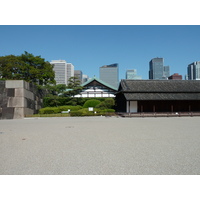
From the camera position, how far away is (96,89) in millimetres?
37688

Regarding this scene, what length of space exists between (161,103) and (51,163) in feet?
85.7

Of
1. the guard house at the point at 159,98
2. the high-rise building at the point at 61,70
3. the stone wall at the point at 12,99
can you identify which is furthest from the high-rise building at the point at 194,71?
the stone wall at the point at 12,99

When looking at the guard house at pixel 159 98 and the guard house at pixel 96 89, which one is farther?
the guard house at pixel 96 89

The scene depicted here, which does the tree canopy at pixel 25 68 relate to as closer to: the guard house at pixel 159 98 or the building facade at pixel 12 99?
the building facade at pixel 12 99

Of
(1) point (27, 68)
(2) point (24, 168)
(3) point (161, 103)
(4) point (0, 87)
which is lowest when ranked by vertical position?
(2) point (24, 168)

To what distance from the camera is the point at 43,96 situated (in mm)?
35375

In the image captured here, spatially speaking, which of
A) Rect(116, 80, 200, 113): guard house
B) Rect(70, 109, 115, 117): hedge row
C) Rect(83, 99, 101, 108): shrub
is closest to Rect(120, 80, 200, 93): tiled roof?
Rect(116, 80, 200, 113): guard house

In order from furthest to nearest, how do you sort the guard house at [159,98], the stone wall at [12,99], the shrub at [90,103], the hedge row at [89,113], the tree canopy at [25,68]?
the tree canopy at [25,68], the shrub at [90,103], the guard house at [159,98], the hedge row at [89,113], the stone wall at [12,99]

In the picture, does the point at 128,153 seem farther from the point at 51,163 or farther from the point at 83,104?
the point at 83,104

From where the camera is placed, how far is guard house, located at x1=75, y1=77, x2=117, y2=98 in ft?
121

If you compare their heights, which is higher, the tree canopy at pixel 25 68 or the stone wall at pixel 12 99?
the tree canopy at pixel 25 68

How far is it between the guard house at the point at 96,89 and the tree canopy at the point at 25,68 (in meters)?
7.55

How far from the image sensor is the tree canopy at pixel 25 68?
35125 mm

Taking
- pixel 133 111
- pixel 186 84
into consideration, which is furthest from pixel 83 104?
pixel 186 84
